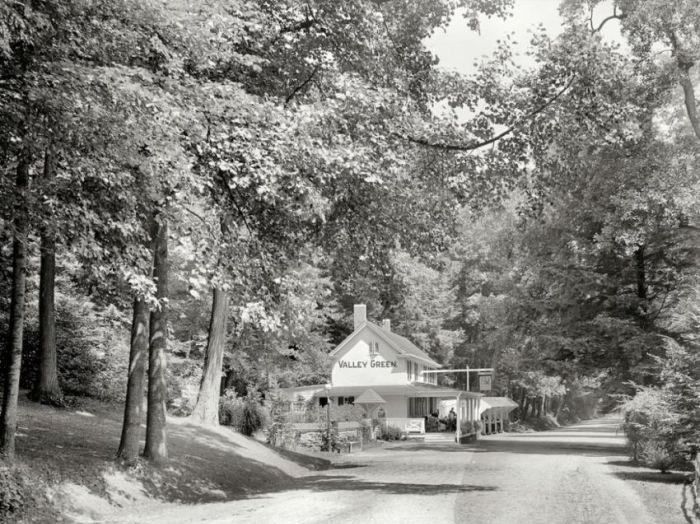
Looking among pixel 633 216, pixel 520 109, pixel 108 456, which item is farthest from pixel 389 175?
pixel 633 216

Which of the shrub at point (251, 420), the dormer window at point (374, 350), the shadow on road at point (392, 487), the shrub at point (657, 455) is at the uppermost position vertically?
the dormer window at point (374, 350)

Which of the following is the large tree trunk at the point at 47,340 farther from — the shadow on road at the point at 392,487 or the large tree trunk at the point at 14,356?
the large tree trunk at the point at 14,356

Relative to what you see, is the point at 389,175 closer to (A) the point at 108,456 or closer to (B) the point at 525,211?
(B) the point at 525,211

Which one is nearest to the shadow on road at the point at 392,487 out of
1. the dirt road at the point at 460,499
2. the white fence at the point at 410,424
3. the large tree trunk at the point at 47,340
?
the dirt road at the point at 460,499

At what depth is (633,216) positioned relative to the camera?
3203 cm

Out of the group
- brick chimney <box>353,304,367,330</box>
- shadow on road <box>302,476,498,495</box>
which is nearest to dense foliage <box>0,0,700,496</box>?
shadow on road <box>302,476,498,495</box>

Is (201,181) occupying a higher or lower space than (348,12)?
lower

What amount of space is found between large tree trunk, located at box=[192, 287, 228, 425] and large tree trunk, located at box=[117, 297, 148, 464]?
8326 mm

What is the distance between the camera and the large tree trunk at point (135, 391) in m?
17.7

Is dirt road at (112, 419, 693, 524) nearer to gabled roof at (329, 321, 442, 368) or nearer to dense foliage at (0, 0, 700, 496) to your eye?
dense foliage at (0, 0, 700, 496)

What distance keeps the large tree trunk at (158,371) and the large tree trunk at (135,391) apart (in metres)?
0.66

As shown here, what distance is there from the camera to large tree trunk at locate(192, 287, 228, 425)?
2720cm

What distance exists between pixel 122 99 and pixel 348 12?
19.7 feet

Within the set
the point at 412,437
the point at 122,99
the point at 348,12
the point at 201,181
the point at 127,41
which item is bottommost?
the point at 412,437
